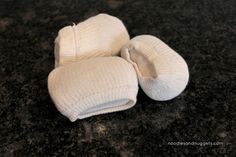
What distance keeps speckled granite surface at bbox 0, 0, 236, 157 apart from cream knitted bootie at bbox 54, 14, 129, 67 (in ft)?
0.30

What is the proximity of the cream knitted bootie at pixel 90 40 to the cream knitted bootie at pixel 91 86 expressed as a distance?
1.6 inches

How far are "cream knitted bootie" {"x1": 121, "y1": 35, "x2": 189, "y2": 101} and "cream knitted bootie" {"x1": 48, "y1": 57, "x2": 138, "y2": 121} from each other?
0.9 inches

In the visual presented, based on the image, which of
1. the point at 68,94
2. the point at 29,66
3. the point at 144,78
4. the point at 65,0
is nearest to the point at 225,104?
the point at 144,78

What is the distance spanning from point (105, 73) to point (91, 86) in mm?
32

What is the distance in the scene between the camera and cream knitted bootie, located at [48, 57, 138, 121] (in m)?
0.51

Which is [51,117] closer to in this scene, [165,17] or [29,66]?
[29,66]

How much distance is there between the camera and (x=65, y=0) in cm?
88

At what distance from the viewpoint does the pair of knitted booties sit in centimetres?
51

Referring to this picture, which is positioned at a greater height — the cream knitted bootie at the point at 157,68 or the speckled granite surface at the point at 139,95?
the cream knitted bootie at the point at 157,68

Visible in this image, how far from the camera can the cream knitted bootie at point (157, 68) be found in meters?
0.52

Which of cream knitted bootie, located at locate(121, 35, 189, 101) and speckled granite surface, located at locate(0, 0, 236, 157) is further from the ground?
cream knitted bootie, located at locate(121, 35, 189, 101)

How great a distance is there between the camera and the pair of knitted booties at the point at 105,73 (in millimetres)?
510

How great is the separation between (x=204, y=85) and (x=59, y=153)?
0.99 ft

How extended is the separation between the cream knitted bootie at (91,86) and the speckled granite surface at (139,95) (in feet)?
0.15
